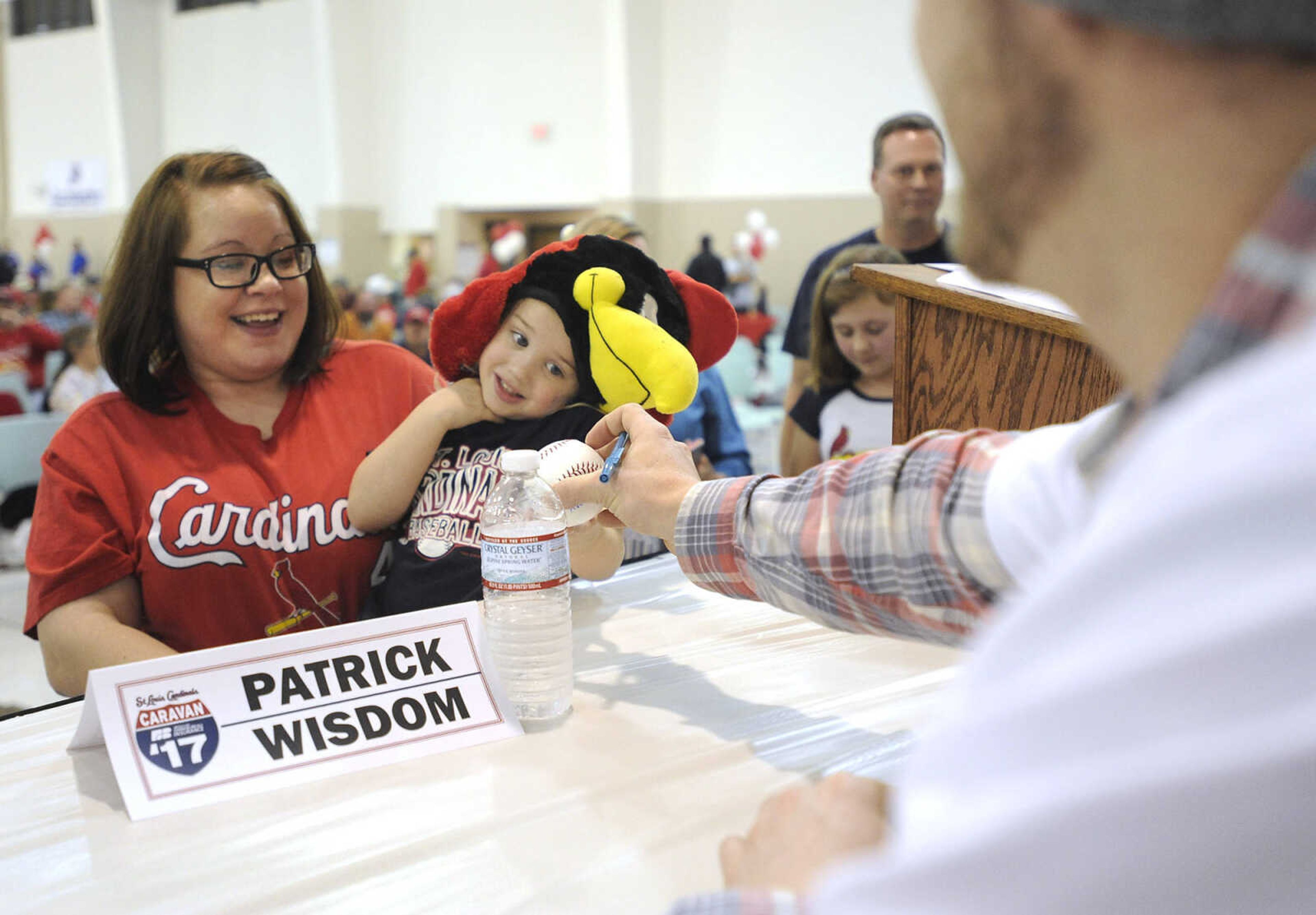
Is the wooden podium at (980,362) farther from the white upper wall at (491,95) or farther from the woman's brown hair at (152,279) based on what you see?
the white upper wall at (491,95)

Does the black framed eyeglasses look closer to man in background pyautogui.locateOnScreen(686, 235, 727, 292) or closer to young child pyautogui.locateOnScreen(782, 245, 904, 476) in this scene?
young child pyautogui.locateOnScreen(782, 245, 904, 476)

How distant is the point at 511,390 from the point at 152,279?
0.60 meters

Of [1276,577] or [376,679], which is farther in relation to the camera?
[376,679]

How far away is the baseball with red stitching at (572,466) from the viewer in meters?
1.30

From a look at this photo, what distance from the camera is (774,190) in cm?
1085

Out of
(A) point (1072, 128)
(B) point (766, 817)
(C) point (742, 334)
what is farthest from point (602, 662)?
(C) point (742, 334)

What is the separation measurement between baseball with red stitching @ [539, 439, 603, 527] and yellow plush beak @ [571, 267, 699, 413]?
0.19 m

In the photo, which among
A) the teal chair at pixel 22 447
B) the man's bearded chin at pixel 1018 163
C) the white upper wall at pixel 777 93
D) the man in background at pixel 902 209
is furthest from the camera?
the white upper wall at pixel 777 93

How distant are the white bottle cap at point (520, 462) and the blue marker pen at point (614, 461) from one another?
8 centimetres

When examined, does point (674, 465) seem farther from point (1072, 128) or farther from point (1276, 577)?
point (1276, 577)

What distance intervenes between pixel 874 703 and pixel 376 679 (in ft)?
1.95

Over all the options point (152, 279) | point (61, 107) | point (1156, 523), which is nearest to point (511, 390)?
point (152, 279)

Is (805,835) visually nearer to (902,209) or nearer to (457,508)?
(457,508)

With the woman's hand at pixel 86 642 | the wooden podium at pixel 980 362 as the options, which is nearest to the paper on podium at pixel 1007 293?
the wooden podium at pixel 980 362
